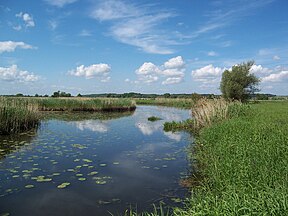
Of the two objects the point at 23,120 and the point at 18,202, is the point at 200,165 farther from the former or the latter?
the point at 23,120

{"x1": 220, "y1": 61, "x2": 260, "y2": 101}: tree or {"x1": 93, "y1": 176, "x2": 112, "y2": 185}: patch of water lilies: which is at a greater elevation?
{"x1": 220, "y1": 61, "x2": 260, "y2": 101}: tree

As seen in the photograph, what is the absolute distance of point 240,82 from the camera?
4675 centimetres

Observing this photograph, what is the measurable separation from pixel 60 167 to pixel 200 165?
496 cm

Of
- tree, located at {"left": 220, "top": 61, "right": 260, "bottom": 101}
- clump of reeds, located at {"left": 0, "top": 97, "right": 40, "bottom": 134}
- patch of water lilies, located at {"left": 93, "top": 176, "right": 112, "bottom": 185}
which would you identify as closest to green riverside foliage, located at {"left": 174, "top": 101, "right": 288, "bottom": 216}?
patch of water lilies, located at {"left": 93, "top": 176, "right": 112, "bottom": 185}

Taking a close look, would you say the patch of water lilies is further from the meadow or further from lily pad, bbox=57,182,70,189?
the meadow

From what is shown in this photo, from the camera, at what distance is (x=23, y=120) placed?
1744 centimetres

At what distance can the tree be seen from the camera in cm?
4628

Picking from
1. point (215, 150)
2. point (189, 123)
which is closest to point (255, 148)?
point (215, 150)

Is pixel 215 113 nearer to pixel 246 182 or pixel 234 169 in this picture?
pixel 234 169

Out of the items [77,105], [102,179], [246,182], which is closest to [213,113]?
[102,179]

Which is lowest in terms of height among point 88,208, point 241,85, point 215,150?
point 88,208

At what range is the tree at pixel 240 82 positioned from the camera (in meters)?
46.3

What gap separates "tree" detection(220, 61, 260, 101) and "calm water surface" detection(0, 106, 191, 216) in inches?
1401

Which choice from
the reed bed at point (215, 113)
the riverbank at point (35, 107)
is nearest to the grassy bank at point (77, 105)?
the riverbank at point (35, 107)
